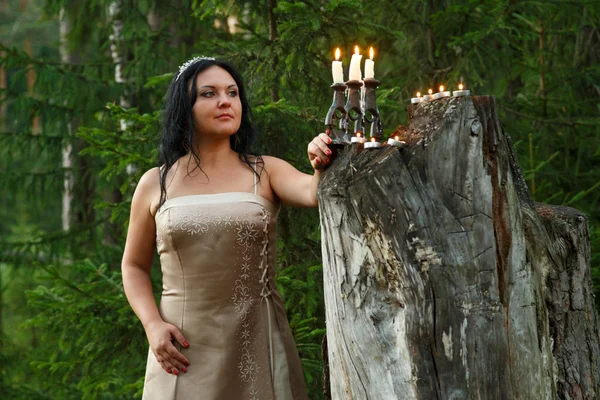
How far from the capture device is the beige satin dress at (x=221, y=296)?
3031 millimetres

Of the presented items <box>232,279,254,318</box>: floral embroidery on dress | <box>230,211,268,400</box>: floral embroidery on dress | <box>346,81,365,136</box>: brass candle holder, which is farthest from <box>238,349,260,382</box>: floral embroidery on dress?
<box>346,81,365,136</box>: brass candle holder

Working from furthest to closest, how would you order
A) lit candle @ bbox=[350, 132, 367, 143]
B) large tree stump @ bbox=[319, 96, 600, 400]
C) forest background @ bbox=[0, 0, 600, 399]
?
forest background @ bbox=[0, 0, 600, 399], lit candle @ bbox=[350, 132, 367, 143], large tree stump @ bbox=[319, 96, 600, 400]

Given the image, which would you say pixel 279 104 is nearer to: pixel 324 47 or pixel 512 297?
pixel 324 47

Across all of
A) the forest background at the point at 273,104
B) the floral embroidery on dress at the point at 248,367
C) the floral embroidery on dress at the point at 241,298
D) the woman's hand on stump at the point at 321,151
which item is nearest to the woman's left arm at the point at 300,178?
the woman's hand on stump at the point at 321,151

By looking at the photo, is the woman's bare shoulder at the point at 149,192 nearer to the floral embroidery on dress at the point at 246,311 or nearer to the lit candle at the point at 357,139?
the floral embroidery on dress at the point at 246,311

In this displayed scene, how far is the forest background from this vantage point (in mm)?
4484

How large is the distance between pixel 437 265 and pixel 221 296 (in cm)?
94

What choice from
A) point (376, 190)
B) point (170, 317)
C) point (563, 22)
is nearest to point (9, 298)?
point (563, 22)

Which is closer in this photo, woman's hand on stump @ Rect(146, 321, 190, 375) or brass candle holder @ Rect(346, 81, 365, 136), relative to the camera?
brass candle holder @ Rect(346, 81, 365, 136)

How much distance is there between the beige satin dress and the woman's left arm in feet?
0.30

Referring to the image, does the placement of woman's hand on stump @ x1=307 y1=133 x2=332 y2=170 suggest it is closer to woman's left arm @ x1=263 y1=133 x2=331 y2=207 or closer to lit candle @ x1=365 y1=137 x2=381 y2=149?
woman's left arm @ x1=263 y1=133 x2=331 y2=207

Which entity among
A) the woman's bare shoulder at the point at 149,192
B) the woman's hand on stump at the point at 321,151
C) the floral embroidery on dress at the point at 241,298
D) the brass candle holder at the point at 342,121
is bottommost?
the floral embroidery on dress at the point at 241,298

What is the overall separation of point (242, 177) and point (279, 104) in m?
1.06

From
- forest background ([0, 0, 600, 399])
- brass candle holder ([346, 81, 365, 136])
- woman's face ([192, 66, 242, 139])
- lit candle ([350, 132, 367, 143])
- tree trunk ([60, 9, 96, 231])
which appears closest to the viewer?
lit candle ([350, 132, 367, 143])
